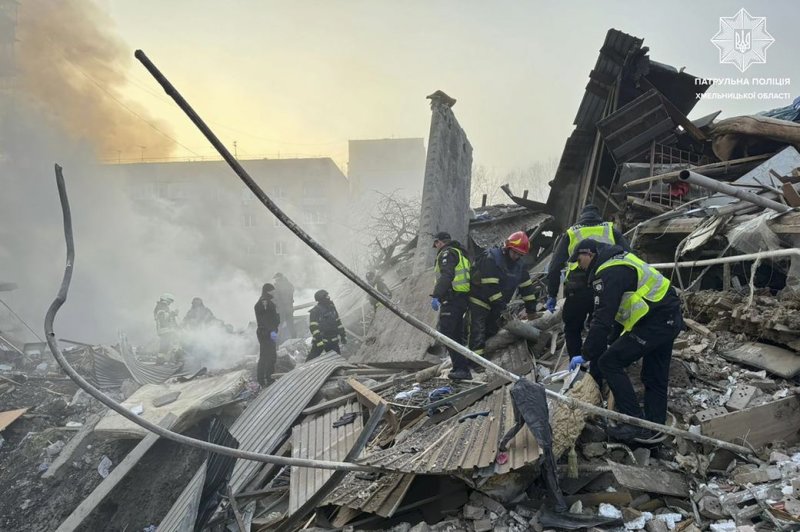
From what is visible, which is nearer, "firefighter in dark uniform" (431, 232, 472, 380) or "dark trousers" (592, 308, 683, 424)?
"dark trousers" (592, 308, 683, 424)

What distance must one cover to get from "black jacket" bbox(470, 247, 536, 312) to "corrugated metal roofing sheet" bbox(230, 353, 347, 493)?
2038 millimetres

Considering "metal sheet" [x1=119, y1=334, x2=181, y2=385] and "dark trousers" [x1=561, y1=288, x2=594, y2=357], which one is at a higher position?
"dark trousers" [x1=561, y1=288, x2=594, y2=357]

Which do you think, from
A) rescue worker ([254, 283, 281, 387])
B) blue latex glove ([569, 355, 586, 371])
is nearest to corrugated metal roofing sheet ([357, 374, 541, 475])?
blue latex glove ([569, 355, 586, 371])

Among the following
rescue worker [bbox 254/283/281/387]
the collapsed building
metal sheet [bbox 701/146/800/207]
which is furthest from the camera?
rescue worker [bbox 254/283/281/387]

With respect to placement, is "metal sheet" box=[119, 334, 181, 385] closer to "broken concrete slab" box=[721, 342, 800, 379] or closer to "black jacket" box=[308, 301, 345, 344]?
"black jacket" box=[308, 301, 345, 344]

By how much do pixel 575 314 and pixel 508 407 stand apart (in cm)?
135

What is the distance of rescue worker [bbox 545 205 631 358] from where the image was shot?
4.20 metres

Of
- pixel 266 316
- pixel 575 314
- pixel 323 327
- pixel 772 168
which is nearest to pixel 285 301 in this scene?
pixel 266 316

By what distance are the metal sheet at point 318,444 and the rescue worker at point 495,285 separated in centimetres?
155

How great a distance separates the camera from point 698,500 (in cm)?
280

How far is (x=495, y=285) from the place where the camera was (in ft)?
16.2

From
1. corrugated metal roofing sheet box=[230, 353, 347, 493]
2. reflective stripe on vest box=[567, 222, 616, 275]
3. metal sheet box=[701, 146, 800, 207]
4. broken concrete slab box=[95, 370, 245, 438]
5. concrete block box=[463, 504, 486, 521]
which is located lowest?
broken concrete slab box=[95, 370, 245, 438]

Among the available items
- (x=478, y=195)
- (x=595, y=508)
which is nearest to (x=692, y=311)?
(x=595, y=508)

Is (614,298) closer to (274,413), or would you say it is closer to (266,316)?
(274,413)
